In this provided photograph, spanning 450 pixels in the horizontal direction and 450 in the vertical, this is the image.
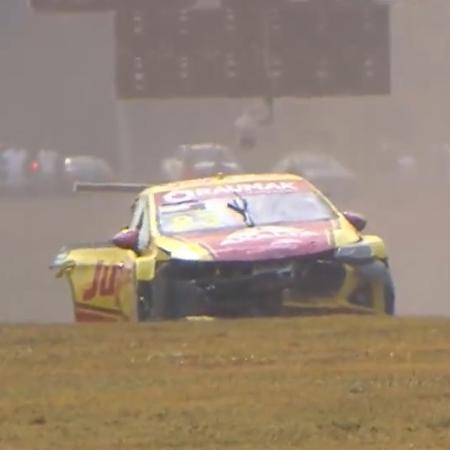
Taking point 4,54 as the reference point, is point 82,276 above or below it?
below

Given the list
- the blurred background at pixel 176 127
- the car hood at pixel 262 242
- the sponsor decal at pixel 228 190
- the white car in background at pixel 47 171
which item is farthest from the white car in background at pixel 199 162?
the car hood at pixel 262 242

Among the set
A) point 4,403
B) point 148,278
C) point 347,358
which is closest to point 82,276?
point 148,278

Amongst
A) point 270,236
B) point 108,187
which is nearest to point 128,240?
point 270,236

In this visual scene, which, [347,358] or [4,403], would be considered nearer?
[4,403]

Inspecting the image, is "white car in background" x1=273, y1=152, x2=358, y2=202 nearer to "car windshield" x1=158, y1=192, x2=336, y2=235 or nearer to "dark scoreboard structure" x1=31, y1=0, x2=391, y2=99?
"dark scoreboard structure" x1=31, y1=0, x2=391, y2=99

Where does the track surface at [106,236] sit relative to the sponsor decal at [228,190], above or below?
below

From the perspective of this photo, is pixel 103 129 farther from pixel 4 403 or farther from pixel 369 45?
pixel 4 403

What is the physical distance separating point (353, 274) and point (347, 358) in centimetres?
385

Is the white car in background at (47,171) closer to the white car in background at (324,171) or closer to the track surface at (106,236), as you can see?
the track surface at (106,236)

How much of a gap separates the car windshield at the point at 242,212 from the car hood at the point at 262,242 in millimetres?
192

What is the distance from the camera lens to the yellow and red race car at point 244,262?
14.2m

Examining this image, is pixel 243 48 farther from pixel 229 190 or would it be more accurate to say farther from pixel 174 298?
pixel 174 298

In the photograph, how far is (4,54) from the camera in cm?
2253

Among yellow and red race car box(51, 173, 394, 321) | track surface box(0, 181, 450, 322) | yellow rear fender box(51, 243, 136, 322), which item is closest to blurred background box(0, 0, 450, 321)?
track surface box(0, 181, 450, 322)
